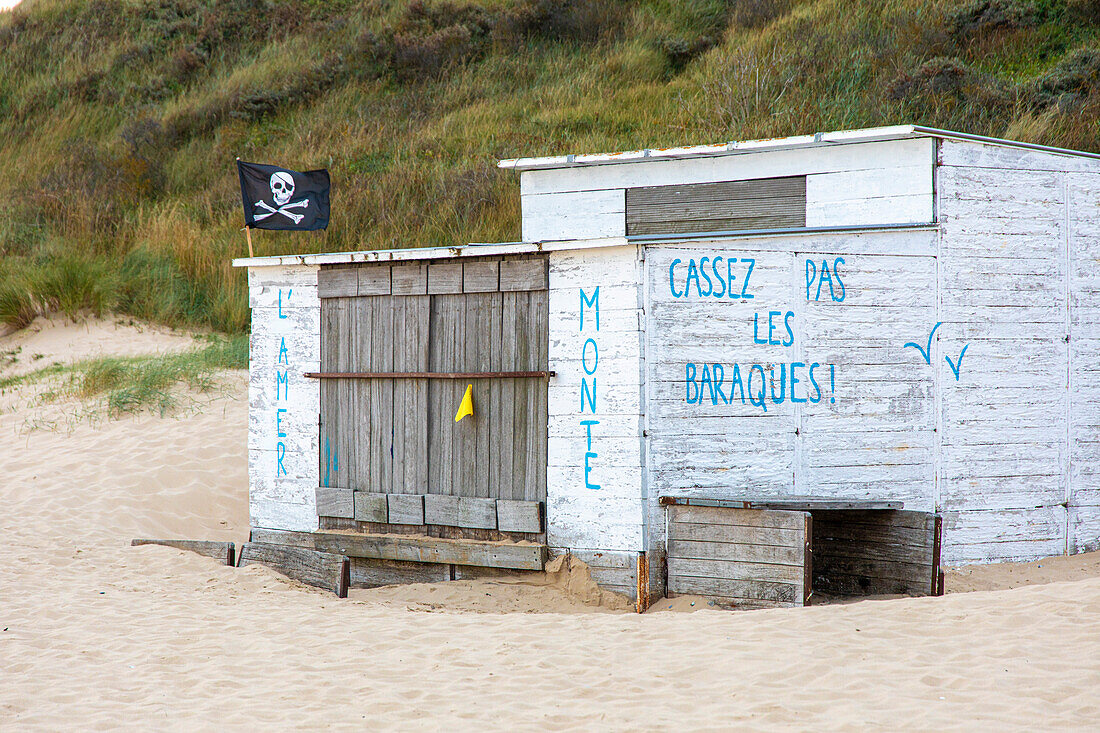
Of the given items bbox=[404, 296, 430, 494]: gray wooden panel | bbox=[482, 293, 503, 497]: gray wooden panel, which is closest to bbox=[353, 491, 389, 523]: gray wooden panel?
bbox=[404, 296, 430, 494]: gray wooden panel

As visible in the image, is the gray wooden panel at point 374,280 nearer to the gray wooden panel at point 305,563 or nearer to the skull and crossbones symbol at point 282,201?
the gray wooden panel at point 305,563

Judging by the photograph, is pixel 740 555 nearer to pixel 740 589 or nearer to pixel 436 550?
pixel 740 589

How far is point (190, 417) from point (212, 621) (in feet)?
24.9

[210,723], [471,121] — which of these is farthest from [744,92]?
[210,723]

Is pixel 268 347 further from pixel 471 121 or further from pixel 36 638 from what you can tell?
pixel 471 121

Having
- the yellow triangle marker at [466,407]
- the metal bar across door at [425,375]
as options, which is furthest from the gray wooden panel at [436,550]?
the metal bar across door at [425,375]

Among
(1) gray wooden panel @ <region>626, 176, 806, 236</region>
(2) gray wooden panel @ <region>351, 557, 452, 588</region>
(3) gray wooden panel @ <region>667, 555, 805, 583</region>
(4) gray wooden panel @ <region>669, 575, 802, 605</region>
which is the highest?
(1) gray wooden panel @ <region>626, 176, 806, 236</region>

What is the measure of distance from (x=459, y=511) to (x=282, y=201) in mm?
5174

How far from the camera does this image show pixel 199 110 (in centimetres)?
2502

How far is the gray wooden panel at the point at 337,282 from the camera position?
27.9 ft

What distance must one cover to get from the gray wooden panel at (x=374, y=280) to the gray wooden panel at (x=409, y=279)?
64 millimetres

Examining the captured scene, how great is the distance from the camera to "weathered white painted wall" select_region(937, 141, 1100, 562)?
308 inches

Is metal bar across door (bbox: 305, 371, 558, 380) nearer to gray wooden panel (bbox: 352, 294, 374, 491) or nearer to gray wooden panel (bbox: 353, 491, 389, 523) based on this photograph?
gray wooden panel (bbox: 352, 294, 374, 491)

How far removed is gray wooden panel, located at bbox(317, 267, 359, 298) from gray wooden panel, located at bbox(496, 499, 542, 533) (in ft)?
7.87
